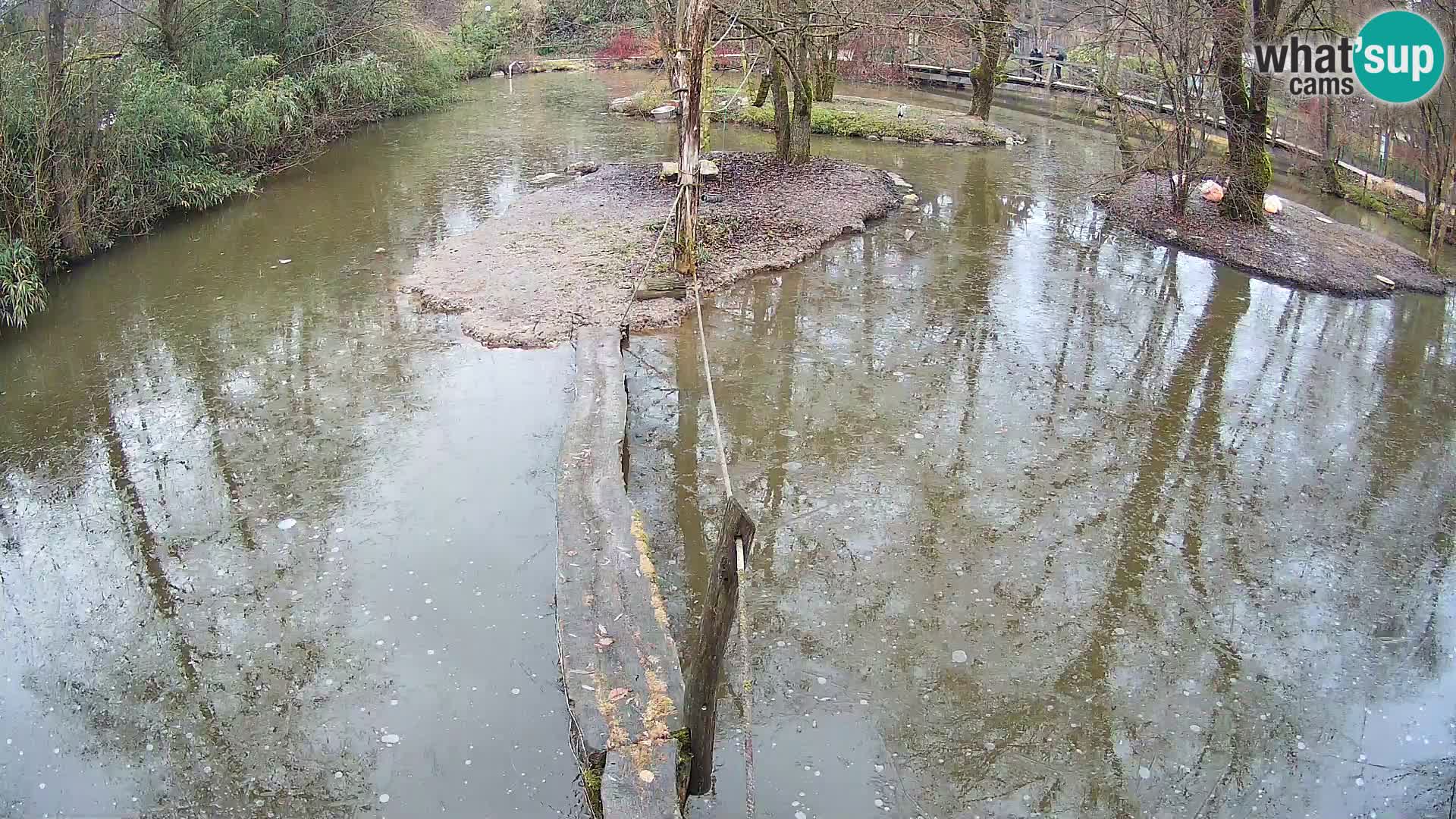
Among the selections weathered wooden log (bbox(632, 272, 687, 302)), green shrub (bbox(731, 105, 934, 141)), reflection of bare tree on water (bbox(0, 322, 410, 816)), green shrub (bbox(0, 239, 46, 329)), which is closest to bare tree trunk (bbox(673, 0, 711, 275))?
weathered wooden log (bbox(632, 272, 687, 302))

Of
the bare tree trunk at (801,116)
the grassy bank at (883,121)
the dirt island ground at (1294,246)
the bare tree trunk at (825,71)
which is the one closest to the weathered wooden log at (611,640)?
the dirt island ground at (1294,246)

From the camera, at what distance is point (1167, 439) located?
753 centimetres

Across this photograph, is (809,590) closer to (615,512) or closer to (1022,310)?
(615,512)

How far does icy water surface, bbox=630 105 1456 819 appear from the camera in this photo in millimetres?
4555

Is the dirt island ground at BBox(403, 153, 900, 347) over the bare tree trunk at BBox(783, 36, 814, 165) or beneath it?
beneath

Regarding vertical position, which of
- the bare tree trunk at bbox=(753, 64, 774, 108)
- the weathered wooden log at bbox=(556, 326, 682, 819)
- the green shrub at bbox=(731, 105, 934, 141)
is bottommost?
the weathered wooden log at bbox=(556, 326, 682, 819)

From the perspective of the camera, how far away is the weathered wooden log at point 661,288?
9.67 m

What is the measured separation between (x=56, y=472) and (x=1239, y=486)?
8.57 meters

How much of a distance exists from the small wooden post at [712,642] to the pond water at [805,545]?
Result: 1.01 feet

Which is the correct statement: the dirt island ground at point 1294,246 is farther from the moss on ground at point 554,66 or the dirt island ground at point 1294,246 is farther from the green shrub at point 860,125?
the moss on ground at point 554,66

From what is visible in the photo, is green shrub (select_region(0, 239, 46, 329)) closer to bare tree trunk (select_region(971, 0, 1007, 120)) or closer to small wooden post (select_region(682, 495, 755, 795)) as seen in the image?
small wooden post (select_region(682, 495, 755, 795))

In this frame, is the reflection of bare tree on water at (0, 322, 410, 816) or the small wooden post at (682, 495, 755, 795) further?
the reflection of bare tree on water at (0, 322, 410, 816)

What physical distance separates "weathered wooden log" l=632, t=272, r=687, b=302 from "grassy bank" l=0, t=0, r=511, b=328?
6.18 m

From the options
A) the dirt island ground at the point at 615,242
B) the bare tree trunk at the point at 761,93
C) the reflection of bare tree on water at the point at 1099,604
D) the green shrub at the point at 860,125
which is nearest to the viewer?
the reflection of bare tree on water at the point at 1099,604
